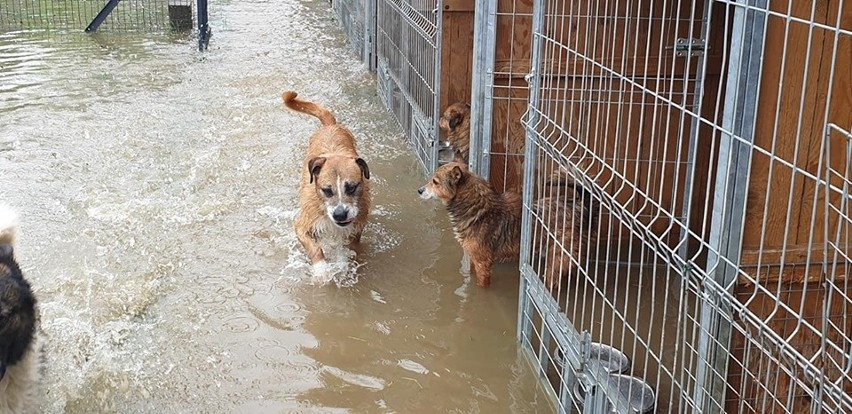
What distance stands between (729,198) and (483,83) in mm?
3378

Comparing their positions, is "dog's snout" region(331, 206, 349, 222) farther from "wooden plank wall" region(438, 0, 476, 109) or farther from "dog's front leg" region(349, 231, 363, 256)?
"wooden plank wall" region(438, 0, 476, 109)

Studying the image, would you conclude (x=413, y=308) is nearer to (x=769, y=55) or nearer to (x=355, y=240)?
(x=355, y=240)

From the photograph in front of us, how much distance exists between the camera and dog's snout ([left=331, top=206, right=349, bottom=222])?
5.93 metres

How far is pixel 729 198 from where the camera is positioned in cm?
279

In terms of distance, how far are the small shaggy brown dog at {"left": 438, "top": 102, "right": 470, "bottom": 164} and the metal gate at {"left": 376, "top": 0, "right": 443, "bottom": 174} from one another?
0.69 ft

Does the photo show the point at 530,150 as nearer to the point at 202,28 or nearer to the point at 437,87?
the point at 437,87

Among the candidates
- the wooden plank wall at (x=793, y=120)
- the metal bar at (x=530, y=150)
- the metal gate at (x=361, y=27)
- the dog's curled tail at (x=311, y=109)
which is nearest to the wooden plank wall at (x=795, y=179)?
the wooden plank wall at (x=793, y=120)

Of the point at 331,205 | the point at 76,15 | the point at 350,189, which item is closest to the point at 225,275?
the point at 331,205

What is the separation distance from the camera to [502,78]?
6262 mm

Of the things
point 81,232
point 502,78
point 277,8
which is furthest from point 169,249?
point 277,8

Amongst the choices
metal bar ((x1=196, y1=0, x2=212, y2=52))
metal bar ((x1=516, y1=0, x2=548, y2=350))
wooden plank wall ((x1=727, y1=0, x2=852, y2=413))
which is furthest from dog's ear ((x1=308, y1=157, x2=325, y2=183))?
metal bar ((x1=196, y1=0, x2=212, y2=52))

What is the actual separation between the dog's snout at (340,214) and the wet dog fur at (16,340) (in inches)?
89.3

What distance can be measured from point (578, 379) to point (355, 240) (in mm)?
2889

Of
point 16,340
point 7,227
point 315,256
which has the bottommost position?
point 315,256
